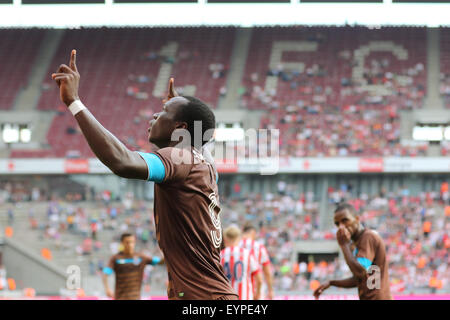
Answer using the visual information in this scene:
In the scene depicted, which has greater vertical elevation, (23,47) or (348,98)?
(23,47)

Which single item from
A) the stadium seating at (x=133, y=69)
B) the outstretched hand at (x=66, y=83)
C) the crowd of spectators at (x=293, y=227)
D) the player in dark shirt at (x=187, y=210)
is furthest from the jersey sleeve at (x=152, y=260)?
the stadium seating at (x=133, y=69)

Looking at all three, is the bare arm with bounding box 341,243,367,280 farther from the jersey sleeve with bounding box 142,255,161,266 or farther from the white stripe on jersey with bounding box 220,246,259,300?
the jersey sleeve with bounding box 142,255,161,266

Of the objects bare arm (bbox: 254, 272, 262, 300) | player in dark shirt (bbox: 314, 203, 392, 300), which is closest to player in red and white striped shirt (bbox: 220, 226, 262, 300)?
bare arm (bbox: 254, 272, 262, 300)

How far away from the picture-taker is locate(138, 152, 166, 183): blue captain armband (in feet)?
8.21

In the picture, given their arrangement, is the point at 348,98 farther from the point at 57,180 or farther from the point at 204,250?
the point at 204,250

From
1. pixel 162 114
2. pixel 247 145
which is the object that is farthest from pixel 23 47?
pixel 162 114

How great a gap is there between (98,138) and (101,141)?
0.02 metres

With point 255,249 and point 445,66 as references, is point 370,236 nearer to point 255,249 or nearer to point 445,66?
point 255,249

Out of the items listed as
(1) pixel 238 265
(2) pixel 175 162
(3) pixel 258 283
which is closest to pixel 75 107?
(2) pixel 175 162

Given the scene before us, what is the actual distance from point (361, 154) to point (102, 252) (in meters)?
9.91

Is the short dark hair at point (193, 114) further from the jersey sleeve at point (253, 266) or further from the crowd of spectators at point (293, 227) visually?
the crowd of spectators at point (293, 227)
